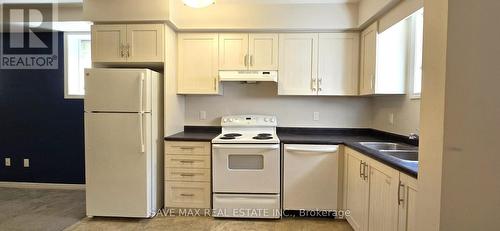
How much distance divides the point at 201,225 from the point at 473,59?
2692 mm

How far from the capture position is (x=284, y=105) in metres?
3.64

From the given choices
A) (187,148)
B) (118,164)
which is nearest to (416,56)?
(187,148)

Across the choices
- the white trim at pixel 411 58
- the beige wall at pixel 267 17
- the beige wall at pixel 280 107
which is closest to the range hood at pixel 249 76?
the beige wall at pixel 280 107

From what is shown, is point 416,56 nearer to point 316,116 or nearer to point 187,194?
point 316,116

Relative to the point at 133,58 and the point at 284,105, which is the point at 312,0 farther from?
the point at 133,58

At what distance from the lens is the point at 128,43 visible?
3033 mm

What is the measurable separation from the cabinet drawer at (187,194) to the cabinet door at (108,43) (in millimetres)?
1511

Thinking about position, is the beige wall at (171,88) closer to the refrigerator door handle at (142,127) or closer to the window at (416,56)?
the refrigerator door handle at (142,127)

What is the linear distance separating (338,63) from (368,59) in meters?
0.37

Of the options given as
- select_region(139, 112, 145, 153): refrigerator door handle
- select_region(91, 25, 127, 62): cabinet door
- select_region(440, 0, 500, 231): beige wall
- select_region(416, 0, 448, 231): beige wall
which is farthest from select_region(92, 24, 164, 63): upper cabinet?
select_region(440, 0, 500, 231): beige wall

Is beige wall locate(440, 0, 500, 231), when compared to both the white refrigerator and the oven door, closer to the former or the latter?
the oven door

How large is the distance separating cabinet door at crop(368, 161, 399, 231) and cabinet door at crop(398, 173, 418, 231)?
6 cm

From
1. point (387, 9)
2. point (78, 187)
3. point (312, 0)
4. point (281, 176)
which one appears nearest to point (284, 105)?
point (281, 176)

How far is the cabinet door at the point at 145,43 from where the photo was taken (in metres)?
3.00
